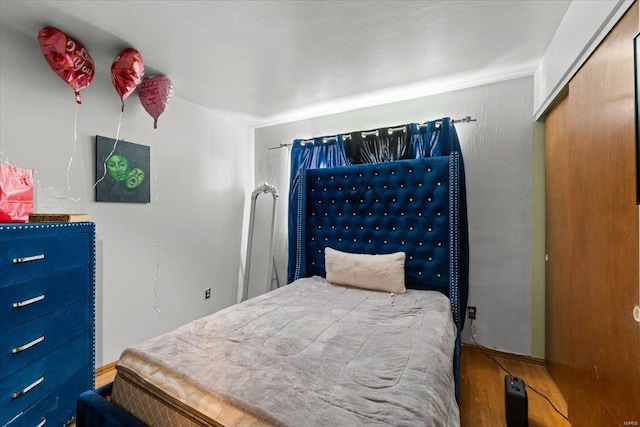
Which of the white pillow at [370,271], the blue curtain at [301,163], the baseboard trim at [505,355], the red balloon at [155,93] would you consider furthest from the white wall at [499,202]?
the red balloon at [155,93]

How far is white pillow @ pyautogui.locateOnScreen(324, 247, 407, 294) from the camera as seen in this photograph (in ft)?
7.14

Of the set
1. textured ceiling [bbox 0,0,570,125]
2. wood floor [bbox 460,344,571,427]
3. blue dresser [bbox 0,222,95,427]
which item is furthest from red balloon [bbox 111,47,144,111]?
wood floor [bbox 460,344,571,427]

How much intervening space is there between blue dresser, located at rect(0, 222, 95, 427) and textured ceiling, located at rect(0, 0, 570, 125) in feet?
4.04

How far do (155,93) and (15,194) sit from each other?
3.76ft

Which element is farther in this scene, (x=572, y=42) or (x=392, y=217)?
(x=392, y=217)

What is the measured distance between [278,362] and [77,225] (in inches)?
59.0

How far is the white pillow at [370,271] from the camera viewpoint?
2176mm

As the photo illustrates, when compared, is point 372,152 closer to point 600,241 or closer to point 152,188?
point 600,241

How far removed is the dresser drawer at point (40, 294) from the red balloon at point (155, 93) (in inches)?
50.6

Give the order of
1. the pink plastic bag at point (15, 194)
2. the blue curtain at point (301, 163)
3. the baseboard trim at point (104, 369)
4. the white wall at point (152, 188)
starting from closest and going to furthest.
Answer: the pink plastic bag at point (15, 194) → the white wall at point (152, 188) → the baseboard trim at point (104, 369) → the blue curtain at point (301, 163)

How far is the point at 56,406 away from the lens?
59.1 inches

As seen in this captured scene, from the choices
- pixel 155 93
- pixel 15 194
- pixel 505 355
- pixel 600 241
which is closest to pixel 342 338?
pixel 600 241

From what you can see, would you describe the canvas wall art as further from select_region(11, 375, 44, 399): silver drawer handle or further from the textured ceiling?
select_region(11, 375, 44, 399): silver drawer handle

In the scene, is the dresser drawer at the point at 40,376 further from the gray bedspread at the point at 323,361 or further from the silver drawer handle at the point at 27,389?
the gray bedspread at the point at 323,361
